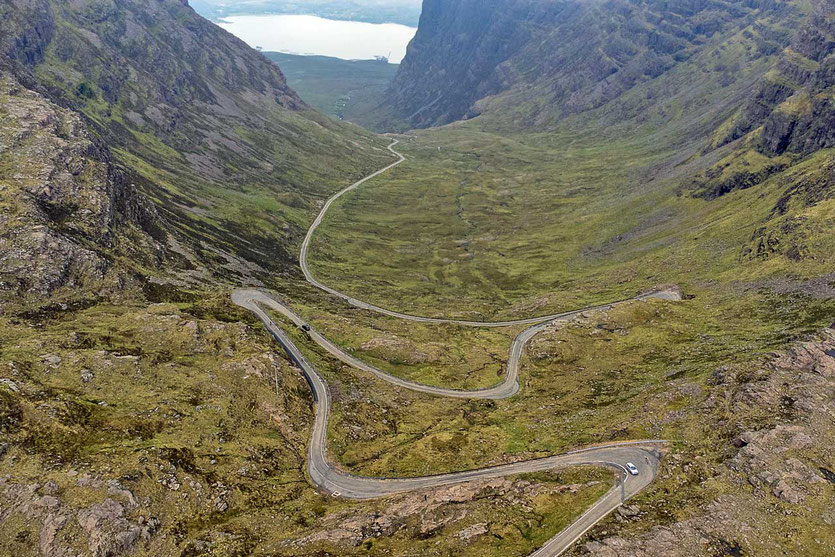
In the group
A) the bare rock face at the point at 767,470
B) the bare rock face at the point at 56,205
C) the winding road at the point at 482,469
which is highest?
the bare rock face at the point at 56,205

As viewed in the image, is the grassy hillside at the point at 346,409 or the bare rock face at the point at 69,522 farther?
the grassy hillside at the point at 346,409

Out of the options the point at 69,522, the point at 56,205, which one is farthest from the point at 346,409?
the point at 56,205

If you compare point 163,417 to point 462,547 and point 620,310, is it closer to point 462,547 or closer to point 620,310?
point 462,547

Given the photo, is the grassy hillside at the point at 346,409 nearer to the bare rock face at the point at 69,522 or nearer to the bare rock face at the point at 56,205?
the bare rock face at the point at 69,522

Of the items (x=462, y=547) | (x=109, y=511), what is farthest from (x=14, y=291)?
(x=462, y=547)

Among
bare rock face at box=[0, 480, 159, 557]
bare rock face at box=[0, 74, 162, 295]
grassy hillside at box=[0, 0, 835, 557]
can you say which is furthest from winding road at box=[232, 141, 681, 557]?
A: bare rock face at box=[0, 74, 162, 295]

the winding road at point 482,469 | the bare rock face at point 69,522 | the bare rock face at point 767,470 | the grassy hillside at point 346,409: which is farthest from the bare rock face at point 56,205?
the bare rock face at point 767,470

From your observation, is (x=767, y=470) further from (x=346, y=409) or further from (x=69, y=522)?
(x=69, y=522)

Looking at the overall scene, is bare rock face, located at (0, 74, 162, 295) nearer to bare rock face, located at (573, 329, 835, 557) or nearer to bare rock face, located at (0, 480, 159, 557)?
bare rock face, located at (0, 480, 159, 557)
